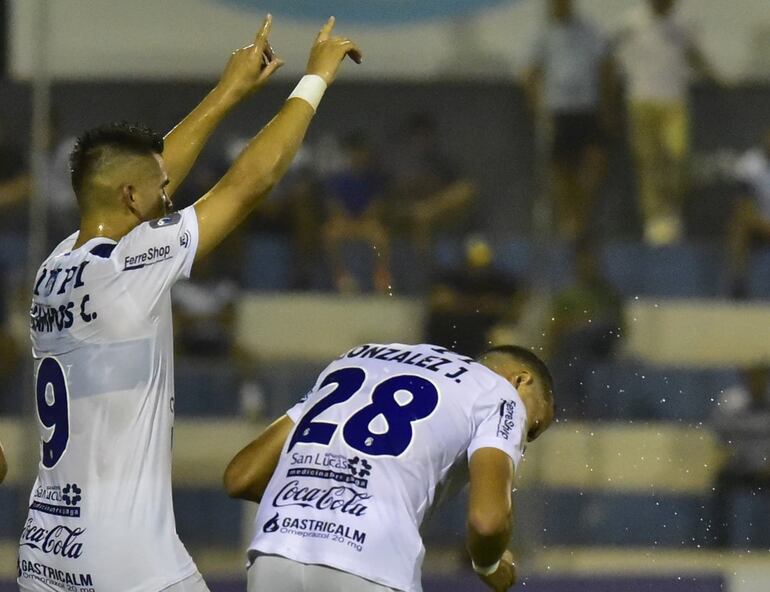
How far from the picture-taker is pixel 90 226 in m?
3.98

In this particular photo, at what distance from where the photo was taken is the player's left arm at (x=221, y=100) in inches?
175

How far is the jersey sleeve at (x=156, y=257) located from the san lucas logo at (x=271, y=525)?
70 cm

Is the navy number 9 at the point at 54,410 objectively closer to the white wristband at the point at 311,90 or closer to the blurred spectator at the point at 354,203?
the white wristband at the point at 311,90

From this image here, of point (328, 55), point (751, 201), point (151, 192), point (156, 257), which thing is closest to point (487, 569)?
point (156, 257)

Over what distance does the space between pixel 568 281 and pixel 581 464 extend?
1.33 meters

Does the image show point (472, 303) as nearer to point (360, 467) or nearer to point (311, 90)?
point (311, 90)

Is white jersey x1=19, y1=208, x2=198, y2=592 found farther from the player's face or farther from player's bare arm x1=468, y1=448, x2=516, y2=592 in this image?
player's bare arm x1=468, y1=448, x2=516, y2=592

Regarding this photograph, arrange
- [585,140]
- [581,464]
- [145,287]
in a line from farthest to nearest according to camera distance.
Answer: [585,140]
[581,464]
[145,287]

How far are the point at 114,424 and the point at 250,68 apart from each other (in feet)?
4.25

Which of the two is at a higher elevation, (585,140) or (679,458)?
(585,140)

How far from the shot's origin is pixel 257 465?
14.1ft

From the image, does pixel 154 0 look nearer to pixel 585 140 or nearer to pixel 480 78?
pixel 480 78

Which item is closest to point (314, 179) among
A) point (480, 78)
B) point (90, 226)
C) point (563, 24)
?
point (480, 78)

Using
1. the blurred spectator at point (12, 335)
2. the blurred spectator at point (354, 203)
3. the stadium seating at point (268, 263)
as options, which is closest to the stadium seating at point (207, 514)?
the blurred spectator at point (12, 335)
